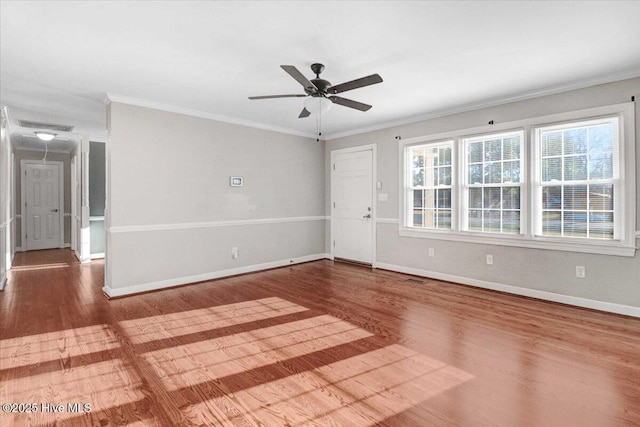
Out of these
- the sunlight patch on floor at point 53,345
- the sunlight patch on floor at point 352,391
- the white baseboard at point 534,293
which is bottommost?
the sunlight patch on floor at point 352,391

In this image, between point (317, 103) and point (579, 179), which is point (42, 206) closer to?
point (317, 103)

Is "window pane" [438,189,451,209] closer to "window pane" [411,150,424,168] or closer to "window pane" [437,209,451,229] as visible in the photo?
"window pane" [437,209,451,229]

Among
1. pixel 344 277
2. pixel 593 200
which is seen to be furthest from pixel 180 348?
pixel 593 200

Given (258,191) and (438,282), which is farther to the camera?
(258,191)

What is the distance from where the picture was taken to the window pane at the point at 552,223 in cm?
390

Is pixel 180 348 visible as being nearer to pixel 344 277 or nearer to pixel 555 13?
pixel 344 277

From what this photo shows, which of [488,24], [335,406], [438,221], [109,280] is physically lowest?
[335,406]

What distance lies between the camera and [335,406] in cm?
196

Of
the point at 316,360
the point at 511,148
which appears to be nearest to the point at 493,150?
the point at 511,148

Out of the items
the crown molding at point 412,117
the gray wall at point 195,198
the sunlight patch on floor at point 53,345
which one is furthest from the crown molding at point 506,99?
the sunlight patch on floor at point 53,345

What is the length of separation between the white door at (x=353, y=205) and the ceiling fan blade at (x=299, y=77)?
3002mm

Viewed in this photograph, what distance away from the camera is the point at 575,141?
12.4 feet

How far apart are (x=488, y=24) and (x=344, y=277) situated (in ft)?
12.4

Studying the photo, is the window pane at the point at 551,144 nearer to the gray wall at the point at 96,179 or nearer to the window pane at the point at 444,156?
the window pane at the point at 444,156
